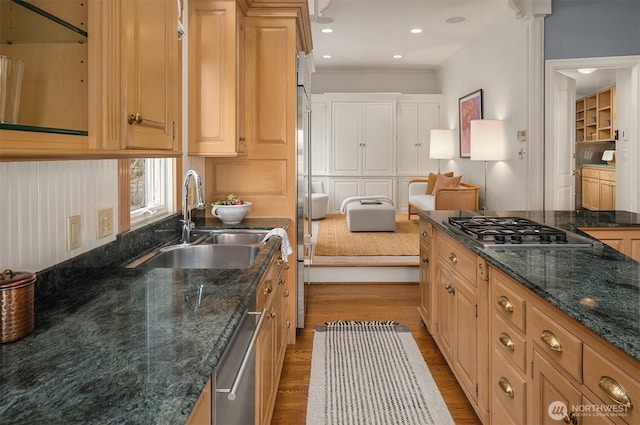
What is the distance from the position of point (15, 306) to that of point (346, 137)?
8288 mm

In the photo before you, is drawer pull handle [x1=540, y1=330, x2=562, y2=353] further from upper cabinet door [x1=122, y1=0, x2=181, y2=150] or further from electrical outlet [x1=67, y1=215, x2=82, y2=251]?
electrical outlet [x1=67, y1=215, x2=82, y2=251]

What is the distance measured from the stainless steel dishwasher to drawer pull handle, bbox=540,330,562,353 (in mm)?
905

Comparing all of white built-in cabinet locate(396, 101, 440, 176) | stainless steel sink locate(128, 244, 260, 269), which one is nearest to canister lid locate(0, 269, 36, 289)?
stainless steel sink locate(128, 244, 260, 269)

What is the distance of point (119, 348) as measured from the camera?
980mm

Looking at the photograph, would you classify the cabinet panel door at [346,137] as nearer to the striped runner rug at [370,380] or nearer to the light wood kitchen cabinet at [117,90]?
the striped runner rug at [370,380]

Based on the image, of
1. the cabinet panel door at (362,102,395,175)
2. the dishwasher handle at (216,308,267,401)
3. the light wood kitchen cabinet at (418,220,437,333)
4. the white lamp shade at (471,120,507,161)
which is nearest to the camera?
the dishwasher handle at (216,308,267,401)

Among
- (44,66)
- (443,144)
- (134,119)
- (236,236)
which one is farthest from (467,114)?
(44,66)

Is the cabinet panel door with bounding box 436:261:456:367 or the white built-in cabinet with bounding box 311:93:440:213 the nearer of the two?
the cabinet panel door with bounding box 436:261:456:367

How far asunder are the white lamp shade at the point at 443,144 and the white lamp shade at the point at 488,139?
256 centimetres

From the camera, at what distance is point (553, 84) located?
496 cm

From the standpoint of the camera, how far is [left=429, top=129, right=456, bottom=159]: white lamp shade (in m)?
8.22

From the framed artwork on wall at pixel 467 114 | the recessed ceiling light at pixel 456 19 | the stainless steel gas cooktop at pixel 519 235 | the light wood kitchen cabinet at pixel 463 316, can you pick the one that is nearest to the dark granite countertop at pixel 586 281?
the stainless steel gas cooktop at pixel 519 235

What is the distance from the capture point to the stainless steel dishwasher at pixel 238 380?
111 centimetres

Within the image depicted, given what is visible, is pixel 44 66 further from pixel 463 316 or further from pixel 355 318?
pixel 355 318
